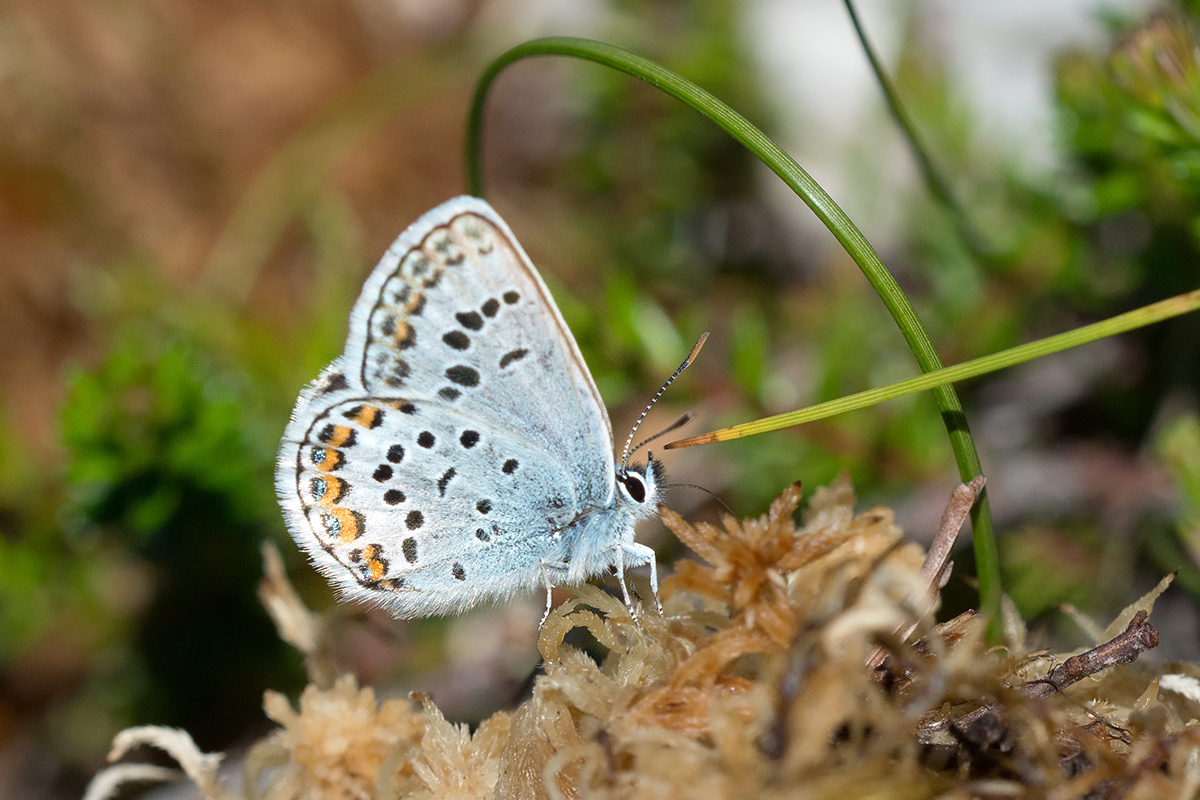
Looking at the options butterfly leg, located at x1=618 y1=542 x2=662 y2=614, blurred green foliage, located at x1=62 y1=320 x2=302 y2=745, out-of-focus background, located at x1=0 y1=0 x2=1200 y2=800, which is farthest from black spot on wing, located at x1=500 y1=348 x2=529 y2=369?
blurred green foliage, located at x1=62 y1=320 x2=302 y2=745

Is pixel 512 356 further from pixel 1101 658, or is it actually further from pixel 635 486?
pixel 1101 658

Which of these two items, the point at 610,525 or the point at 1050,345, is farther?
the point at 610,525

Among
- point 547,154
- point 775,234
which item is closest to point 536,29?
point 547,154

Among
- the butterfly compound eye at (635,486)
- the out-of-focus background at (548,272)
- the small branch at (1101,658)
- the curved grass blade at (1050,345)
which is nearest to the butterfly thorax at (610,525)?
the butterfly compound eye at (635,486)

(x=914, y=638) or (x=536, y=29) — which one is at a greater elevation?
(x=536, y=29)

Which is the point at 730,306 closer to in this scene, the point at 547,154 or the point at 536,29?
the point at 547,154

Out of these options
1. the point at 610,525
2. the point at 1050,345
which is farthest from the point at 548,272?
the point at 1050,345

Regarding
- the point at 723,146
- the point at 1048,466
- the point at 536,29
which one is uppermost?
the point at 536,29

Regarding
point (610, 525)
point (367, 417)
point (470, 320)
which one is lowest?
point (610, 525)
